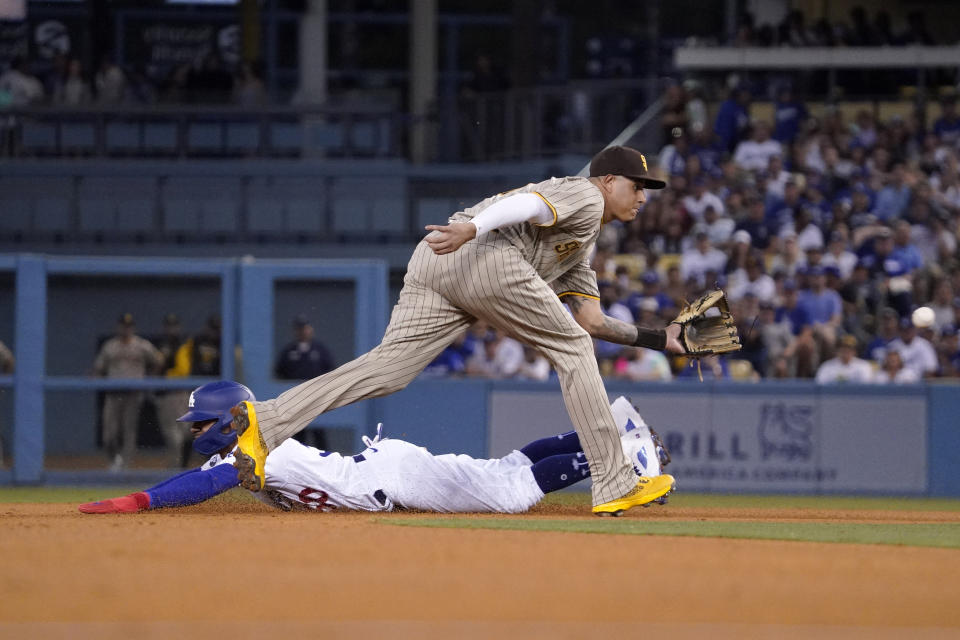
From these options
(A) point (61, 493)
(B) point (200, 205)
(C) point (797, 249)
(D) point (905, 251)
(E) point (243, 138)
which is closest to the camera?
(A) point (61, 493)

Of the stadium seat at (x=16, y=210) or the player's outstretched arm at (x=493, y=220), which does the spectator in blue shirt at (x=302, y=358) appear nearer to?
the stadium seat at (x=16, y=210)

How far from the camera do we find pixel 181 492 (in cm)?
677

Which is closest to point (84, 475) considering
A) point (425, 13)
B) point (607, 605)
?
point (607, 605)

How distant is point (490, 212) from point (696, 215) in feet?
36.1

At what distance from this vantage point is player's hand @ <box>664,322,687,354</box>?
724 centimetres

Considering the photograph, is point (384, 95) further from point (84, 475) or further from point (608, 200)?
point (608, 200)

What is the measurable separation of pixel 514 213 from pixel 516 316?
56cm

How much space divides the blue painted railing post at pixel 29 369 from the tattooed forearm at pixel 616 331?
7.21 meters

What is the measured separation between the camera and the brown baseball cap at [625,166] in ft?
22.2

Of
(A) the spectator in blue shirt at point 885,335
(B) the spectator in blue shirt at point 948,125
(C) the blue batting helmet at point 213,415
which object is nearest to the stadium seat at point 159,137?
(A) the spectator in blue shirt at point 885,335

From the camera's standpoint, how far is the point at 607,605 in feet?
14.9

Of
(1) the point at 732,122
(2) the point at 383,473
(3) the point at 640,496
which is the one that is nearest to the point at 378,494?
(2) the point at 383,473

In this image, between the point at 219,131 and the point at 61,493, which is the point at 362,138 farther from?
the point at 61,493

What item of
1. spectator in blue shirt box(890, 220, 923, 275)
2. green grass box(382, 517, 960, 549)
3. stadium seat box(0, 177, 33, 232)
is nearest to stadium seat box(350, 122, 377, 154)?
stadium seat box(0, 177, 33, 232)
